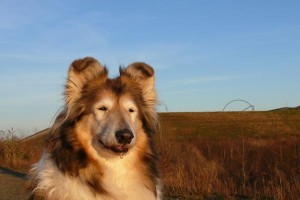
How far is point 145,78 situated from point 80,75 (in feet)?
3.27

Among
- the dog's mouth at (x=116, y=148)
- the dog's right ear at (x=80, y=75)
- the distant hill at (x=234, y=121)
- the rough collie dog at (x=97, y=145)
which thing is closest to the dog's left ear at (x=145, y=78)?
the rough collie dog at (x=97, y=145)

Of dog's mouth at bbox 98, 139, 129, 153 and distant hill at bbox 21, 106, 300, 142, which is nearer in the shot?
dog's mouth at bbox 98, 139, 129, 153

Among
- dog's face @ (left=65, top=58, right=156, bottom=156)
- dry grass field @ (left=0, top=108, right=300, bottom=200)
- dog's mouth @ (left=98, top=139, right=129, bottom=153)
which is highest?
dog's face @ (left=65, top=58, right=156, bottom=156)

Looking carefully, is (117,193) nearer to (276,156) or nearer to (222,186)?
(222,186)

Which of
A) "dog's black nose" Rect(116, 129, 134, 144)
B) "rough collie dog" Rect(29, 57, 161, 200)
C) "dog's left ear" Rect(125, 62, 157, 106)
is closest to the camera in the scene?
"dog's black nose" Rect(116, 129, 134, 144)

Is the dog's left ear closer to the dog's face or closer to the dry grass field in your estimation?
the dog's face

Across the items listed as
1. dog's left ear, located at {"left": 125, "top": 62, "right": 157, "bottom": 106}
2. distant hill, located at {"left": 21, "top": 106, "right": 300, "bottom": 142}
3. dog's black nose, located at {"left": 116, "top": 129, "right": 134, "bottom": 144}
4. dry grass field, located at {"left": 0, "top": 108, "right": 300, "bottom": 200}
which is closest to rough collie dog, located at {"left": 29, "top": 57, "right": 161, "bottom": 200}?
dog's black nose, located at {"left": 116, "top": 129, "right": 134, "bottom": 144}

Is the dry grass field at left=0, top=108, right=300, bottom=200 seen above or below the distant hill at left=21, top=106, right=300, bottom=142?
below

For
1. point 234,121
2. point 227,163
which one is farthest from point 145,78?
point 234,121

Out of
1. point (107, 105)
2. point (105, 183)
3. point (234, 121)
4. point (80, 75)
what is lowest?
point (105, 183)

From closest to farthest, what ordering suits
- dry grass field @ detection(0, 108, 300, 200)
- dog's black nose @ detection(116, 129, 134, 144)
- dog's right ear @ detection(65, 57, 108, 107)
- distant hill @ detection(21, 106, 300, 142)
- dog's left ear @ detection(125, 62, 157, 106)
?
dog's black nose @ detection(116, 129, 134, 144), dog's right ear @ detection(65, 57, 108, 107), dog's left ear @ detection(125, 62, 157, 106), dry grass field @ detection(0, 108, 300, 200), distant hill @ detection(21, 106, 300, 142)

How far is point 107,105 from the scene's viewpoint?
602 centimetres

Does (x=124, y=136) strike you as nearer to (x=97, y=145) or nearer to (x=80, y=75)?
(x=97, y=145)

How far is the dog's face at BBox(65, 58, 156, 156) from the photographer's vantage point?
5.72 meters
